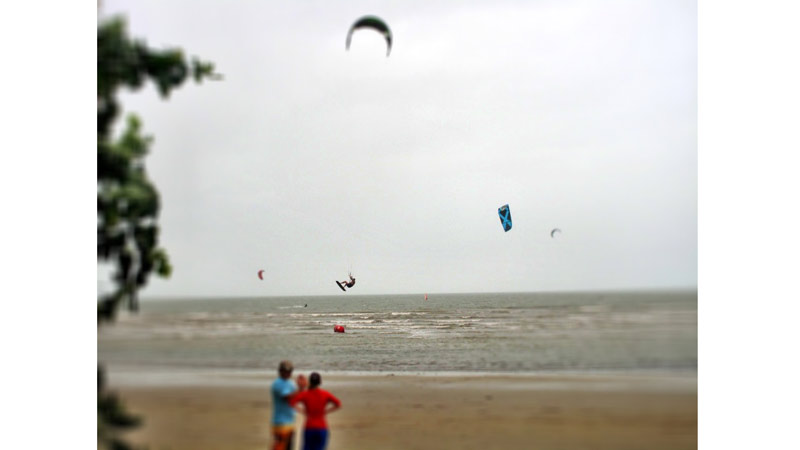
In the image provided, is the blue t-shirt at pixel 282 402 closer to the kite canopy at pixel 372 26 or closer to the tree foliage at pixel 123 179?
the tree foliage at pixel 123 179

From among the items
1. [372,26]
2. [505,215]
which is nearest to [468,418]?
[505,215]

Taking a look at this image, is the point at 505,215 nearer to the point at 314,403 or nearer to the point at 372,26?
the point at 372,26

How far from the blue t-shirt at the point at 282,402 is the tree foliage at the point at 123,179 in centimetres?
124

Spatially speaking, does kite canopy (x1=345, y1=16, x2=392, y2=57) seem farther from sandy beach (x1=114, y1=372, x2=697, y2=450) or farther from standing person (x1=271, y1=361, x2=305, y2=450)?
sandy beach (x1=114, y1=372, x2=697, y2=450)

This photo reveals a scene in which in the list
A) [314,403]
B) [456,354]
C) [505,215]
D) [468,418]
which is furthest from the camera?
[456,354]

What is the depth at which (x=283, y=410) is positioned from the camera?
14.8 feet

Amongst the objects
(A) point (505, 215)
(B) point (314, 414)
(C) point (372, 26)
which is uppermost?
(C) point (372, 26)

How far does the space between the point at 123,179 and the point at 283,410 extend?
6.38 ft

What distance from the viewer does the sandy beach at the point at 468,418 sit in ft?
16.9

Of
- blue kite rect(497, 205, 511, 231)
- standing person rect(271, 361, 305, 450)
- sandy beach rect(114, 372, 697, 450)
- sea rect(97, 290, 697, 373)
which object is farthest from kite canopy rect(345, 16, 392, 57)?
sandy beach rect(114, 372, 697, 450)

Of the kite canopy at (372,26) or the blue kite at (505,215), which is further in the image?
the blue kite at (505,215)

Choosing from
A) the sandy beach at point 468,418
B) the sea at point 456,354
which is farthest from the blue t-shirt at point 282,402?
the sea at point 456,354

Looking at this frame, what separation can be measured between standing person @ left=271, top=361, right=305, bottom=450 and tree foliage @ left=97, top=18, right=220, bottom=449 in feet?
4.01
